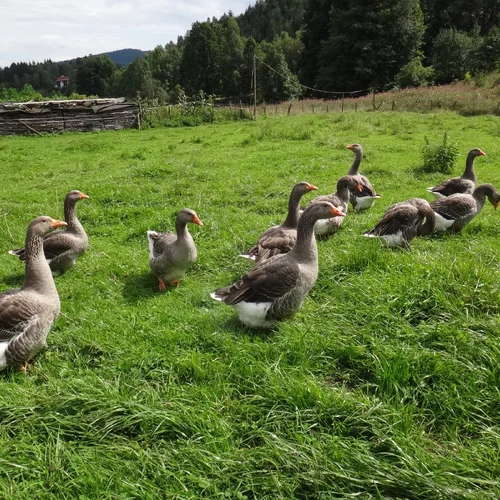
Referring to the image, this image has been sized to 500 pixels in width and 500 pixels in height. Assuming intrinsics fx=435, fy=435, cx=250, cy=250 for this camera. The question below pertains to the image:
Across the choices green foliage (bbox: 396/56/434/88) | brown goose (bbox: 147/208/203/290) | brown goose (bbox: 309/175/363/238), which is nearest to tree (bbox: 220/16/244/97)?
green foliage (bbox: 396/56/434/88)

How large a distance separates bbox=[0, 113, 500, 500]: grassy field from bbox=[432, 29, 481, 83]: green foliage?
42.0 m

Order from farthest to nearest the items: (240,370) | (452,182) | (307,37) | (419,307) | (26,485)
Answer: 1. (307,37)
2. (452,182)
3. (419,307)
4. (240,370)
5. (26,485)

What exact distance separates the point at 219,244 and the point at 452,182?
5.23 m

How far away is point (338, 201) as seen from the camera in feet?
26.7

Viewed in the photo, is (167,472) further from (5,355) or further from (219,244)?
(219,244)

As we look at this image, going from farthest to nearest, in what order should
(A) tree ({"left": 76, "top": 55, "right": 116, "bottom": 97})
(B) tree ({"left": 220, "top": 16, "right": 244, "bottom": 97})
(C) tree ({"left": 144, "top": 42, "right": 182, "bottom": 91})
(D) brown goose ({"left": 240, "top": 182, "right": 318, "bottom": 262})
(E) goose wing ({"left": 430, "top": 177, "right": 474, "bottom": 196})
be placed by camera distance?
(A) tree ({"left": 76, "top": 55, "right": 116, "bottom": 97}) < (C) tree ({"left": 144, "top": 42, "right": 182, "bottom": 91}) < (B) tree ({"left": 220, "top": 16, "right": 244, "bottom": 97}) < (E) goose wing ({"left": 430, "top": 177, "right": 474, "bottom": 196}) < (D) brown goose ({"left": 240, "top": 182, "right": 318, "bottom": 262})

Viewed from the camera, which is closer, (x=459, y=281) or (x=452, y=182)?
(x=459, y=281)

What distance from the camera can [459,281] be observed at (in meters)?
4.80

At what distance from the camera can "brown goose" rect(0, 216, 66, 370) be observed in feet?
14.1

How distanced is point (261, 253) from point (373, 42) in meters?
51.2

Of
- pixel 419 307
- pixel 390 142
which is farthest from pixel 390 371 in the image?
pixel 390 142

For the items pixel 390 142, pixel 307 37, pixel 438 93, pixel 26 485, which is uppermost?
pixel 307 37

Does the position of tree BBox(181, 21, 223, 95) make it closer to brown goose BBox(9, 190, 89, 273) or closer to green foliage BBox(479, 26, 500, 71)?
green foliage BBox(479, 26, 500, 71)

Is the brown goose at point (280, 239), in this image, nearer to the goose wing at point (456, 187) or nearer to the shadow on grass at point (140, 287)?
the shadow on grass at point (140, 287)
